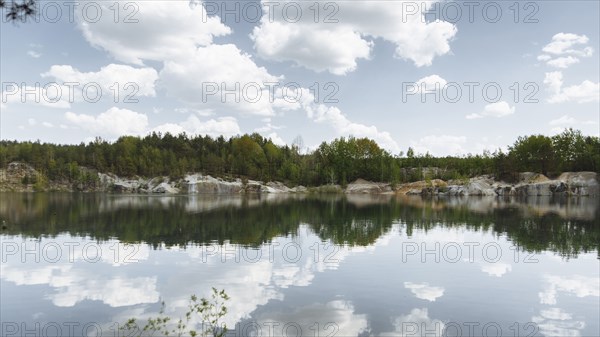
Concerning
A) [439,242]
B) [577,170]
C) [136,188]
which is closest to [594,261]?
[439,242]

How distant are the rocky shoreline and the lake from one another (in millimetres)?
101362

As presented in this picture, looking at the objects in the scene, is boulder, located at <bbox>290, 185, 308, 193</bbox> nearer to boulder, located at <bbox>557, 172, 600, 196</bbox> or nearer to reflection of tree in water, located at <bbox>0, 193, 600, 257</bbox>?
boulder, located at <bbox>557, 172, 600, 196</bbox>

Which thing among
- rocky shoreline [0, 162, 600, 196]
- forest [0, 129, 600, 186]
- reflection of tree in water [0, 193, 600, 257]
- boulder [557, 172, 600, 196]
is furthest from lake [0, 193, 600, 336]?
forest [0, 129, 600, 186]

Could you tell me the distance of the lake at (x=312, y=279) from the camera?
59.9ft

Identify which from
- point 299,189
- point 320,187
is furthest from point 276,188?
point 320,187

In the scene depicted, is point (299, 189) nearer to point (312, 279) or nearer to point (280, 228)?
point (280, 228)

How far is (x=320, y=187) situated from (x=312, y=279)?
152m

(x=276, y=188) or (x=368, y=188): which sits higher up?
(x=368, y=188)

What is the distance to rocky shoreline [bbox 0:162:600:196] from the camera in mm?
139375

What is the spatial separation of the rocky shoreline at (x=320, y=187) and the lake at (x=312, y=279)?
333 ft

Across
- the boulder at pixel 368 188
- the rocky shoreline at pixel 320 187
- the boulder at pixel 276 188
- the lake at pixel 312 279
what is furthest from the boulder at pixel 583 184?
the lake at pixel 312 279

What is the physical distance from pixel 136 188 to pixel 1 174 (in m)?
66.9

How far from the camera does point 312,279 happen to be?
2588 cm

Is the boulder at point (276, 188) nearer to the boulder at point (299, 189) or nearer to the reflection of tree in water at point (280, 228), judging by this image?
the boulder at point (299, 189)
